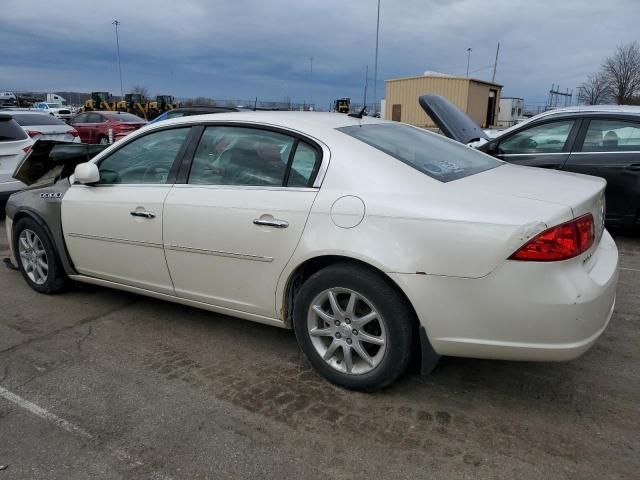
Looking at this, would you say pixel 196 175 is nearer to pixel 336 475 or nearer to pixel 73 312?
pixel 73 312

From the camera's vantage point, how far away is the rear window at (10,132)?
7664 millimetres

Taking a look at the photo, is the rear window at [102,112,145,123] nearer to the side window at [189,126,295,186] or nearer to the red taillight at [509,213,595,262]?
the side window at [189,126,295,186]

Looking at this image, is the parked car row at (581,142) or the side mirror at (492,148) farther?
the side mirror at (492,148)

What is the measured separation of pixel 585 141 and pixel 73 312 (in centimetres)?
569

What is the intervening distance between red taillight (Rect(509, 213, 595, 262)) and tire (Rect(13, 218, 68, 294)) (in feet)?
11.9

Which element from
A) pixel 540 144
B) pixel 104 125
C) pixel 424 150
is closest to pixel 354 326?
pixel 424 150

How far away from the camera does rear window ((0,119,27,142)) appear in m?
7.66

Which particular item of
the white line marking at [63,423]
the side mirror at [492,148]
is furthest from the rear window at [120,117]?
the white line marking at [63,423]

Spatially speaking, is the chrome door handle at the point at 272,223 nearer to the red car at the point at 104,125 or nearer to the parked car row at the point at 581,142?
the parked car row at the point at 581,142

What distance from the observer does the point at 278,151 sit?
127 inches

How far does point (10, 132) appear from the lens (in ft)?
25.5

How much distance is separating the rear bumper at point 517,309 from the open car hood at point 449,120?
12.6 ft

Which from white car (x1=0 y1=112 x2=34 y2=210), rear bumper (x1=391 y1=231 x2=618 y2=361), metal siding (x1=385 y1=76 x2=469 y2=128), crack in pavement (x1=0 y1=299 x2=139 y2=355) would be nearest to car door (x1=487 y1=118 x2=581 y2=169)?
rear bumper (x1=391 y1=231 x2=618 y2=361)

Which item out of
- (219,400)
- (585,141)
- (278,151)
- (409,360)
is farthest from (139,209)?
(585,141)
